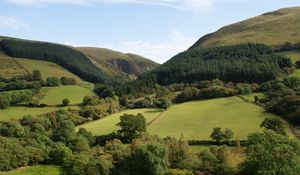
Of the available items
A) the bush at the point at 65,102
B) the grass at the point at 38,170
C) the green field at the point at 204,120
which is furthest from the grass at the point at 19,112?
the grass at the point at 38,170

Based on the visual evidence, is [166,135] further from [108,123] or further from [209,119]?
[108,123]

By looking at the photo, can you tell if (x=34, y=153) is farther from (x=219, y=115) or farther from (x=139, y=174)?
(x=219, y=115)

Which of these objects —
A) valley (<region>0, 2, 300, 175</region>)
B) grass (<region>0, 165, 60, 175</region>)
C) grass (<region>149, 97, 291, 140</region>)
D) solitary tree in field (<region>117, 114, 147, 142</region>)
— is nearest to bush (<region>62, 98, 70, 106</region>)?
valley (<region>0, 2, 300, 175</region>)

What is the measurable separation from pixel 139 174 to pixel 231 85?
11048cm

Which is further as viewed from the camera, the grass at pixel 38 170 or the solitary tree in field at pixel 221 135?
the solitary tree in field at pixel 221 135

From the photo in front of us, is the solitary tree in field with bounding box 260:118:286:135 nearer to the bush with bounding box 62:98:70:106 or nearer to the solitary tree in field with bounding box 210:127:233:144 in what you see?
the solitary tree in field with bounding box 210:127:233:144

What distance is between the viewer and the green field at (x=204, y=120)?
416 ft

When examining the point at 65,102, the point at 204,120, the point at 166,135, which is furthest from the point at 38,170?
the point at 65,102

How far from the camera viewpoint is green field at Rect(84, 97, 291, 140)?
126750 mm

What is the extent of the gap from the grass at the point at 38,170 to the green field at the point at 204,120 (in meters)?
26.8

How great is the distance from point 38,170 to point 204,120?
5545 cm

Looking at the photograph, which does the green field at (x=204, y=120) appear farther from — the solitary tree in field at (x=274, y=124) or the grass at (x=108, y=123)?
the solitary tree in field at (x=274, y=124)

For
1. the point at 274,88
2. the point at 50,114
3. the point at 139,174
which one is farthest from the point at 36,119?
the point at 274,88

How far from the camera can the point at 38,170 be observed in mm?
109312
